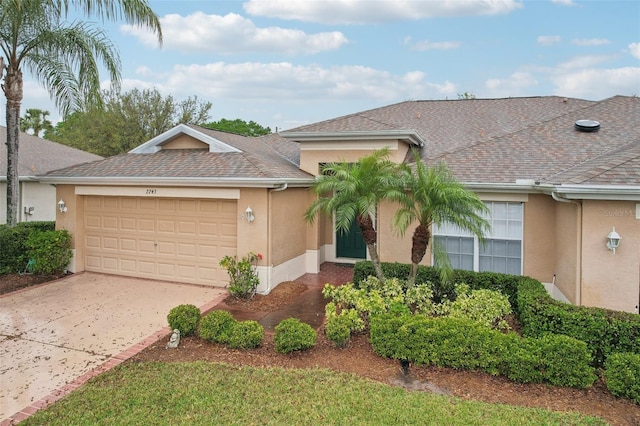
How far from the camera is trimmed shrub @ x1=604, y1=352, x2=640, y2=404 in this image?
5685 mm

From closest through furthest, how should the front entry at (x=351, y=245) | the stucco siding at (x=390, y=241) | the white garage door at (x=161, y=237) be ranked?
the stucco siding at (x=390, y=241) → the white garage door at (x=161, y=237) → the front entry at (x=351, y=245)

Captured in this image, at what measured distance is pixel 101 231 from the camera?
13.4 metres

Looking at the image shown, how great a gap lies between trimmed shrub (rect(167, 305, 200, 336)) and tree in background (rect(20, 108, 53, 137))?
3435 centimetres

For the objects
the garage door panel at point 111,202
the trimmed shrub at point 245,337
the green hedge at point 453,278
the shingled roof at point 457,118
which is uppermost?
the shingled roof at point 457,118

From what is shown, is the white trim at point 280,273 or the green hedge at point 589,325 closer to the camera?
the green hedge at point 589,325

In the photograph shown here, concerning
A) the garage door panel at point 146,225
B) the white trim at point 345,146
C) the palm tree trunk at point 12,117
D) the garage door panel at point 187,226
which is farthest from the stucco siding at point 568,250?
the palm tree trunk at point 12,117

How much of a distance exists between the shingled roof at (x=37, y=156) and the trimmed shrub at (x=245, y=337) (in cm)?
1324

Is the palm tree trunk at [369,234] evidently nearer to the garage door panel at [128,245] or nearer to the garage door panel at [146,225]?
the garage door panel at [146,225]

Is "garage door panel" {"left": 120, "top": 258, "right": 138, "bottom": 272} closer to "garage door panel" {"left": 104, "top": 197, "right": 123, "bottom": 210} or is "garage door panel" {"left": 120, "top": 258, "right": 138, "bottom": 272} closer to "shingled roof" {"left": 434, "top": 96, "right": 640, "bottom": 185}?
"garage door panel" {"left": 104, "top": 197, "right": 123, "bottom": 210}

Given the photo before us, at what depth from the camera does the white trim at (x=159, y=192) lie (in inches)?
453

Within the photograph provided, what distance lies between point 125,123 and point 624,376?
124 ft

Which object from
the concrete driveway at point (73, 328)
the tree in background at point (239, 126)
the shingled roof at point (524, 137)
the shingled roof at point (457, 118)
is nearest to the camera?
the concrete driveway at point (73, 328)

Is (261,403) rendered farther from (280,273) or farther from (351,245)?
(351,245)

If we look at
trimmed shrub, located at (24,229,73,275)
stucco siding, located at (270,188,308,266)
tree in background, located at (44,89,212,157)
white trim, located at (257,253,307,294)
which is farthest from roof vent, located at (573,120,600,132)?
tree in background, located at (44,89,212,157)
